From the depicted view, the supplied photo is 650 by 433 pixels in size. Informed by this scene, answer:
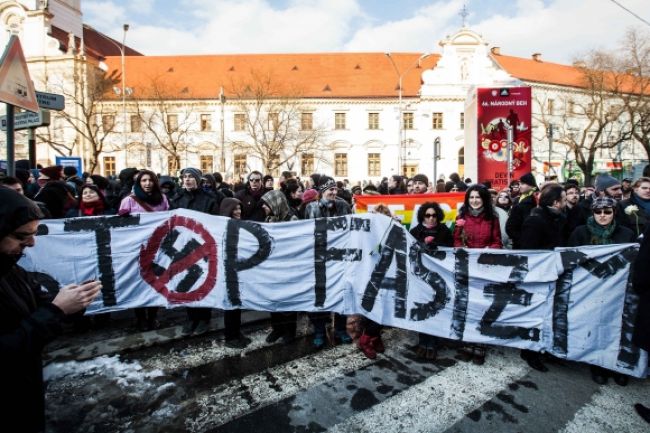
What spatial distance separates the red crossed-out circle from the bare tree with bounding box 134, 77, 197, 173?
3470cm

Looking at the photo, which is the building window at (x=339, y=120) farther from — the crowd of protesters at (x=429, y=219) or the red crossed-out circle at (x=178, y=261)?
the red crossed-out circle at (x=178, y=261)

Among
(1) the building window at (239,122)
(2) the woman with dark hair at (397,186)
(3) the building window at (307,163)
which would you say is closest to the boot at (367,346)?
(2) the woman with dark hair at (397,186)

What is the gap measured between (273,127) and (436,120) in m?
17.3

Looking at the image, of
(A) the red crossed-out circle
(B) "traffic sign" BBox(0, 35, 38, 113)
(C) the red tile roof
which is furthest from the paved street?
(C) the red tile roof

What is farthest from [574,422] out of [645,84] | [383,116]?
[383,116]

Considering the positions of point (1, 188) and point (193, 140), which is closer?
point (1, 188)

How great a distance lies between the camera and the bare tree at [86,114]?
110ft

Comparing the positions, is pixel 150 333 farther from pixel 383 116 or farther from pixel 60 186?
pixel 383 116

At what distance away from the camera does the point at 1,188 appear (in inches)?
66.1

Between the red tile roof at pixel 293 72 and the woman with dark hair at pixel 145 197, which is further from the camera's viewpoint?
the red tile roof at pixel 293 72

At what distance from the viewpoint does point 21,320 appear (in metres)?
1.73

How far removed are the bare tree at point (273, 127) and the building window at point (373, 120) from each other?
533cm

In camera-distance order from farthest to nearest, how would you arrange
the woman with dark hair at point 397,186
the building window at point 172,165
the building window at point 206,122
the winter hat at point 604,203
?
the building window at point 206,122, the building window at point 172,165, the woman with dark hair at point 397,186, the winter hat at point 604,203

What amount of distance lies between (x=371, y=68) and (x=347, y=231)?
A: 44.8 meters
